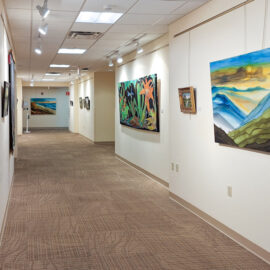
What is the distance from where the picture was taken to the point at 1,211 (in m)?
5.08

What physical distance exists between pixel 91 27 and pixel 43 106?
2197cm

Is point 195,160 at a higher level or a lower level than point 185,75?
lower

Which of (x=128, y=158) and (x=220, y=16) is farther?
(x=128, y=158)

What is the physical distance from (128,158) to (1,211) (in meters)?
6.41

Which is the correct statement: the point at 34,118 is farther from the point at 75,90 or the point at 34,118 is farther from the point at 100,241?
the point at 100,241

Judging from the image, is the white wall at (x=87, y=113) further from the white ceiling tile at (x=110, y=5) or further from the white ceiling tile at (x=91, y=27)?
the white ceiling tile at (x=110, y=5)

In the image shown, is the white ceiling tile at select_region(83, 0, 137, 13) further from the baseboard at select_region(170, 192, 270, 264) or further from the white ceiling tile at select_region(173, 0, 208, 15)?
the baseboard at select_region(170, 192, 270, 264)

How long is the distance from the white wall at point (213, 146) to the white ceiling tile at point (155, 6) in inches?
15.6

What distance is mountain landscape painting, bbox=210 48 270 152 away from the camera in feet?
13.4

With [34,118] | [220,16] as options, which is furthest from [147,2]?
[34,118]

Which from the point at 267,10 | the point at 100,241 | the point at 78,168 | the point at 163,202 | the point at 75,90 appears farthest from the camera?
the point at 75,90

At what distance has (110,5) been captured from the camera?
576 cm

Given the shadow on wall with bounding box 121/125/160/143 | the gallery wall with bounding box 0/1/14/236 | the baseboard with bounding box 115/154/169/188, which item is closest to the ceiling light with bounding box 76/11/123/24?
the gallery wall with bounding box 0/1/14/236

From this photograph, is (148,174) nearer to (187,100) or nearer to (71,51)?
(187,100)
